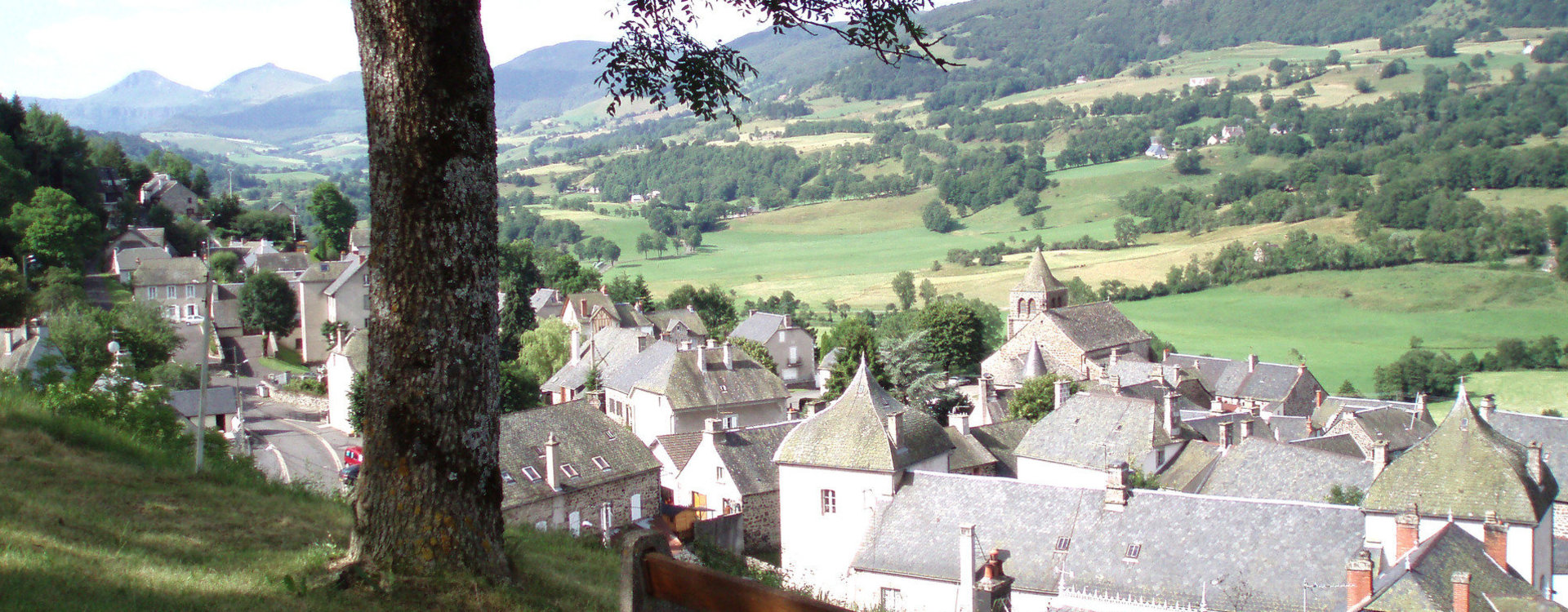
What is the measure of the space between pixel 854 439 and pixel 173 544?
22.5 meters

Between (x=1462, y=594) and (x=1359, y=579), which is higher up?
(x=1462, y=594)

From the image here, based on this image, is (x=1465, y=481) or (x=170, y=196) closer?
(x=1465, y=481)

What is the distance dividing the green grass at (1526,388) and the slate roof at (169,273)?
232 ft

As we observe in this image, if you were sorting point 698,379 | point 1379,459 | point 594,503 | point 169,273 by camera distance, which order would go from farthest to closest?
point 169,273 → point 698,379 → point 1379,459 → point 594,503

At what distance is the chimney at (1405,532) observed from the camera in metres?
22.3

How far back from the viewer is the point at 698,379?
43.8 m

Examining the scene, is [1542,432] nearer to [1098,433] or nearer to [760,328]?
[1098,433]

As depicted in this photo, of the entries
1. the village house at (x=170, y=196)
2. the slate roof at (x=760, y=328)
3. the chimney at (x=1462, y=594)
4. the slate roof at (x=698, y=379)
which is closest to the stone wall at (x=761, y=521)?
the slate roof at (x=698, y=379)

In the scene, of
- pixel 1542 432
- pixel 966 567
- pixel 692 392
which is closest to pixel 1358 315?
pixel 1542 432

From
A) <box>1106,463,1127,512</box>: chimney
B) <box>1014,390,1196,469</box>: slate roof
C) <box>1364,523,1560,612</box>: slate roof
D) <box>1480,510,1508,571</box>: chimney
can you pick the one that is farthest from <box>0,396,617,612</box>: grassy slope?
<box>1014,390,1196,469</box>: slate roof

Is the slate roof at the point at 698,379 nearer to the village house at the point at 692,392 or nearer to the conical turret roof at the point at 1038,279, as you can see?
the village house at the point at 692,392

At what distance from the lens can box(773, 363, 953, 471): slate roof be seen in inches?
1117

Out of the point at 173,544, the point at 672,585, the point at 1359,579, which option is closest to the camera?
the point at 672,585

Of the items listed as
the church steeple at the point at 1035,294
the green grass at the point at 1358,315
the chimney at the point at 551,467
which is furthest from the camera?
the green grass at the point at 1358,315
